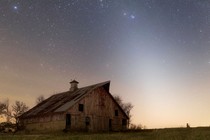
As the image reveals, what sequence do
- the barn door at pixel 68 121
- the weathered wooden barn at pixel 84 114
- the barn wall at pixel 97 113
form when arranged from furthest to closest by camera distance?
1. the barn wall at pixel 97 113
2. the weathered wooden barn at pixel 84 114
3. the barn door at pixel 68 121

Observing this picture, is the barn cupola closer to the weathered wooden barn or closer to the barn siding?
the weathered wooden barn

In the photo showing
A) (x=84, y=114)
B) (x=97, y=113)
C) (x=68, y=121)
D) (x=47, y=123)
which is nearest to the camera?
(x=68, y=121)

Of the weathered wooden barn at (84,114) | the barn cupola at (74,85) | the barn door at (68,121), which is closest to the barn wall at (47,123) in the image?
the weathered wooden barn at (84,114)

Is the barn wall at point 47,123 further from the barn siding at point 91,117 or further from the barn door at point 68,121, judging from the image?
the barn door at point 68,121

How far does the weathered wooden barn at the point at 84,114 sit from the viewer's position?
138 ft

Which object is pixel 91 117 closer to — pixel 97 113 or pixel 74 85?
pixel 97 113

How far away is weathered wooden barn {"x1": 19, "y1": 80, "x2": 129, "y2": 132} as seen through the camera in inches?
1651

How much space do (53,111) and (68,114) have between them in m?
2.28

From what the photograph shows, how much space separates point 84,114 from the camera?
43.6 m

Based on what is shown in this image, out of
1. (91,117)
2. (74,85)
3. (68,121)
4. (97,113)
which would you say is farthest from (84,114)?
(74,85)

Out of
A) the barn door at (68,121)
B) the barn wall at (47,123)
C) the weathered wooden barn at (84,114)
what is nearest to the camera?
the barn wall at (47,123)

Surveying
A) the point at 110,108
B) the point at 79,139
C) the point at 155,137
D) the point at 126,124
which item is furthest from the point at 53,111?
the point at 155,137

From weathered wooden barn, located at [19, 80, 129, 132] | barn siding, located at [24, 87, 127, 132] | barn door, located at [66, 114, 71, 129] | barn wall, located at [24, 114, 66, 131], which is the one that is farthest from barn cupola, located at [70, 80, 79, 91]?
barn door, located at [66, 114, 71, 129]

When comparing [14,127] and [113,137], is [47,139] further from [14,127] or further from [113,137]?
[14,127]
